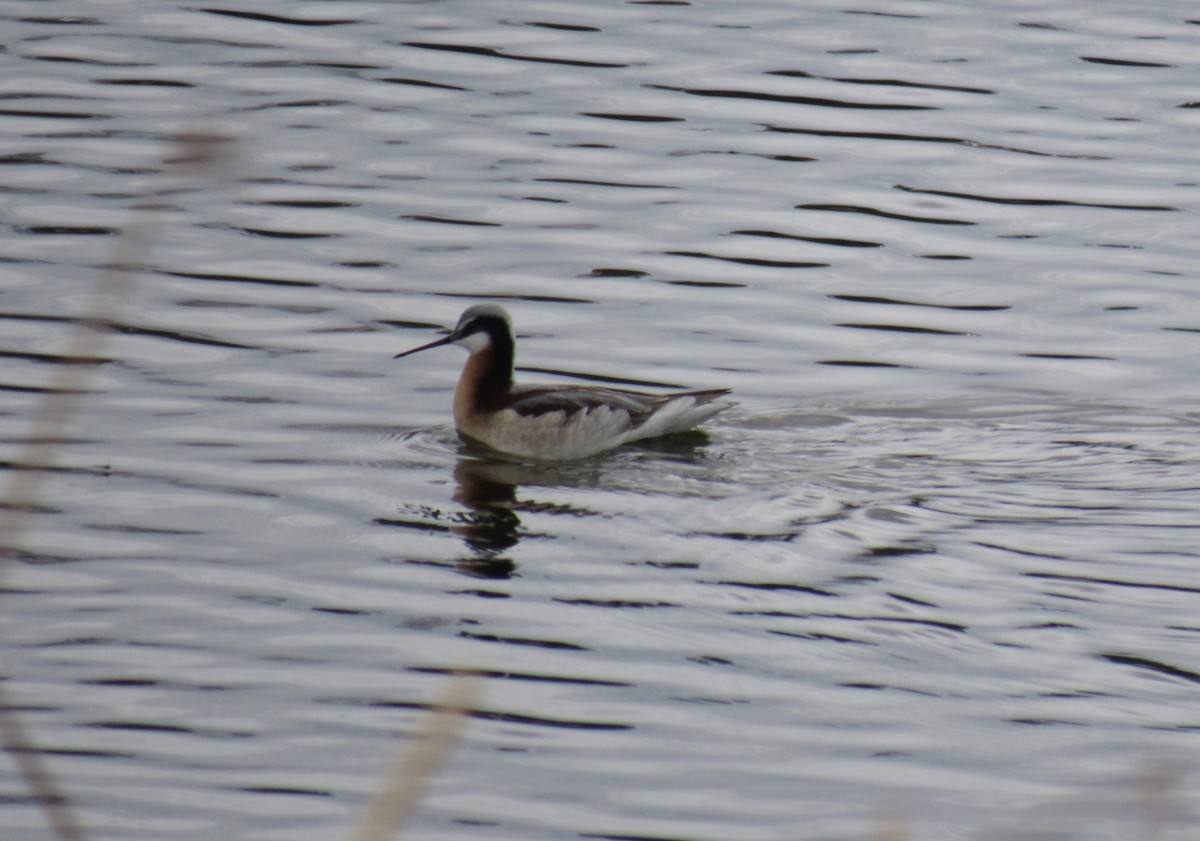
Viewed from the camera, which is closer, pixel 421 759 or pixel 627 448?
pixel 421 759

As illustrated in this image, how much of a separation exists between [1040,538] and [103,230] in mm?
7355

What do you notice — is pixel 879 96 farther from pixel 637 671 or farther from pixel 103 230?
pixel 637 671

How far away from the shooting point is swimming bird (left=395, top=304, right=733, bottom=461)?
10109mm

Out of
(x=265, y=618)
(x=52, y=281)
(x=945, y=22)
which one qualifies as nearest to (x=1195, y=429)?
(x=265, y=618)

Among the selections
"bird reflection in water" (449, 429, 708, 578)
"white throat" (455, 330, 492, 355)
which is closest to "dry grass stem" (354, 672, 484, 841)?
"bird reflection in water" (449, 429, 708, 578)

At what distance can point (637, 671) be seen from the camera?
6977 mm

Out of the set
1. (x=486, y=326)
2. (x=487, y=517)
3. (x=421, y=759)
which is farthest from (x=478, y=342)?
(x=421, y=759)

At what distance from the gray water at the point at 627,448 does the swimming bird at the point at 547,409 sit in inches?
7.9

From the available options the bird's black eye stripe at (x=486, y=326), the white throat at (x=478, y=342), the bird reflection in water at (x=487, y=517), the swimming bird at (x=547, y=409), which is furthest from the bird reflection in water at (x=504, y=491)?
the bird's black eye stripe at (x=486, y=326)

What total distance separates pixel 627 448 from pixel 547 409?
1.68 feet

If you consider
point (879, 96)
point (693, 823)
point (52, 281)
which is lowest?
point (693, 823)

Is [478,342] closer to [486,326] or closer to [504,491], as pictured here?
[486,326]

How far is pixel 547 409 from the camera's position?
10.2 m

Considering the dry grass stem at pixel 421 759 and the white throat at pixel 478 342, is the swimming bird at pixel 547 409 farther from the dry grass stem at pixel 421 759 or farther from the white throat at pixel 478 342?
the dry grass stem at pixel 421 759
